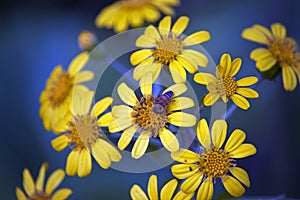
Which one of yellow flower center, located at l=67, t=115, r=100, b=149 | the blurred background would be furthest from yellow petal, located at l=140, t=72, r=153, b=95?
the blurred background

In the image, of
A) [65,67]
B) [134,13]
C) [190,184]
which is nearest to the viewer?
[190,184]

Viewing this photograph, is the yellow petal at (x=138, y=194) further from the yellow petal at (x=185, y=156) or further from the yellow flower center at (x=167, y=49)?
the yellow flower center at (x=167, y=49)

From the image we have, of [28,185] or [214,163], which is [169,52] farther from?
[28,185]

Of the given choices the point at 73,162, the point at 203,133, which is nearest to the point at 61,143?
the point at 73,162

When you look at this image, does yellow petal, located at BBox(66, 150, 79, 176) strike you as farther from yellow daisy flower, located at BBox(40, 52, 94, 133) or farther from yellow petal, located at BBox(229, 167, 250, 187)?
yellow petal, located at BBox(229, 167, 250, 187)

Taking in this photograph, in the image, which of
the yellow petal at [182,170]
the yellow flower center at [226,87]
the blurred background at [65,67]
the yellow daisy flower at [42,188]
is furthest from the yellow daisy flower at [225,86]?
the blurred background at [65,67]
